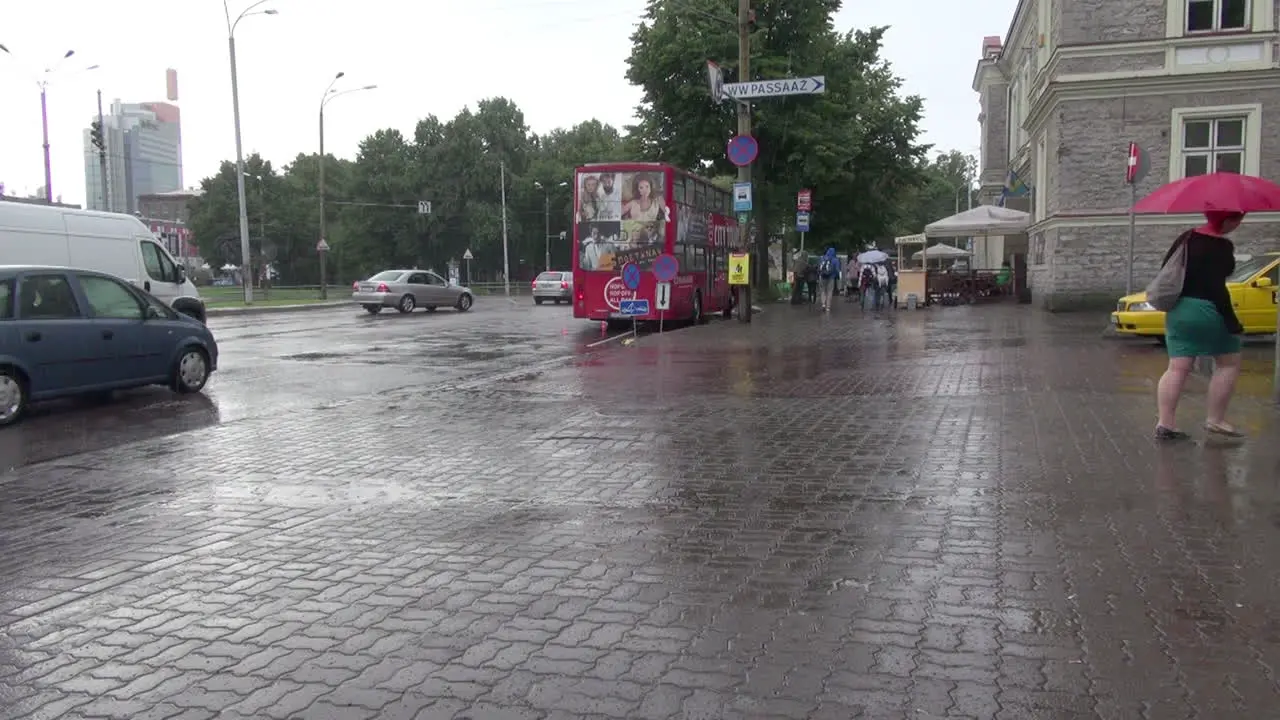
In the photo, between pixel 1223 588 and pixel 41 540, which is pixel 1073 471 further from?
pixel 41 540

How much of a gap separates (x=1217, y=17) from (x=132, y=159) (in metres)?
56.7

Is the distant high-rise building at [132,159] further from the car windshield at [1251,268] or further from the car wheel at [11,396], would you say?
the car windshield at [1251,268]

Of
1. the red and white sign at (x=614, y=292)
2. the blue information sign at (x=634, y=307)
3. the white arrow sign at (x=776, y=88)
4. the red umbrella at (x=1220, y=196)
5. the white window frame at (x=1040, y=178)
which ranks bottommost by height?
the blue information sign at (x=634, y=307)

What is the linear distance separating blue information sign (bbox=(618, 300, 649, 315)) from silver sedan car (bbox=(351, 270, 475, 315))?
14007mm

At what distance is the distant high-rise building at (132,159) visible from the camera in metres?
59.2

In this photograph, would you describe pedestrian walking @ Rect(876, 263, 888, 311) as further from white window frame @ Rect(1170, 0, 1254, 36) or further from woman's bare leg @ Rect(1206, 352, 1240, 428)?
woman's bare leg @ Rect(1206, 352, 1240, 428)

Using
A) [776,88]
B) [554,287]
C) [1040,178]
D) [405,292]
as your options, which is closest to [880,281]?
[1040,178]

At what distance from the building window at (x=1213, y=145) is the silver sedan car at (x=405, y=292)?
2277 centimetres

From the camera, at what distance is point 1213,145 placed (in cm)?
2305

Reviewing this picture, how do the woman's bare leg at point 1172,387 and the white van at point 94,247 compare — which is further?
the white van at point 94,247

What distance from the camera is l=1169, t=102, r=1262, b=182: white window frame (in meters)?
22.6

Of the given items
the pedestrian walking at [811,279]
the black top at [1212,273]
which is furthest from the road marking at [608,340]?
the pedestrian walking at [811,279]

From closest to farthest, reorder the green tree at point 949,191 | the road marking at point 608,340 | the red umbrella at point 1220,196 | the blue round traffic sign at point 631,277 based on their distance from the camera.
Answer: the red umbrella at point 1220,196
the road marking at point 608,340
the blue round traffic sign at point 631,277
the green tree at point 949,191

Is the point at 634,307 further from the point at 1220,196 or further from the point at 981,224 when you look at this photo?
the point at 981,224
